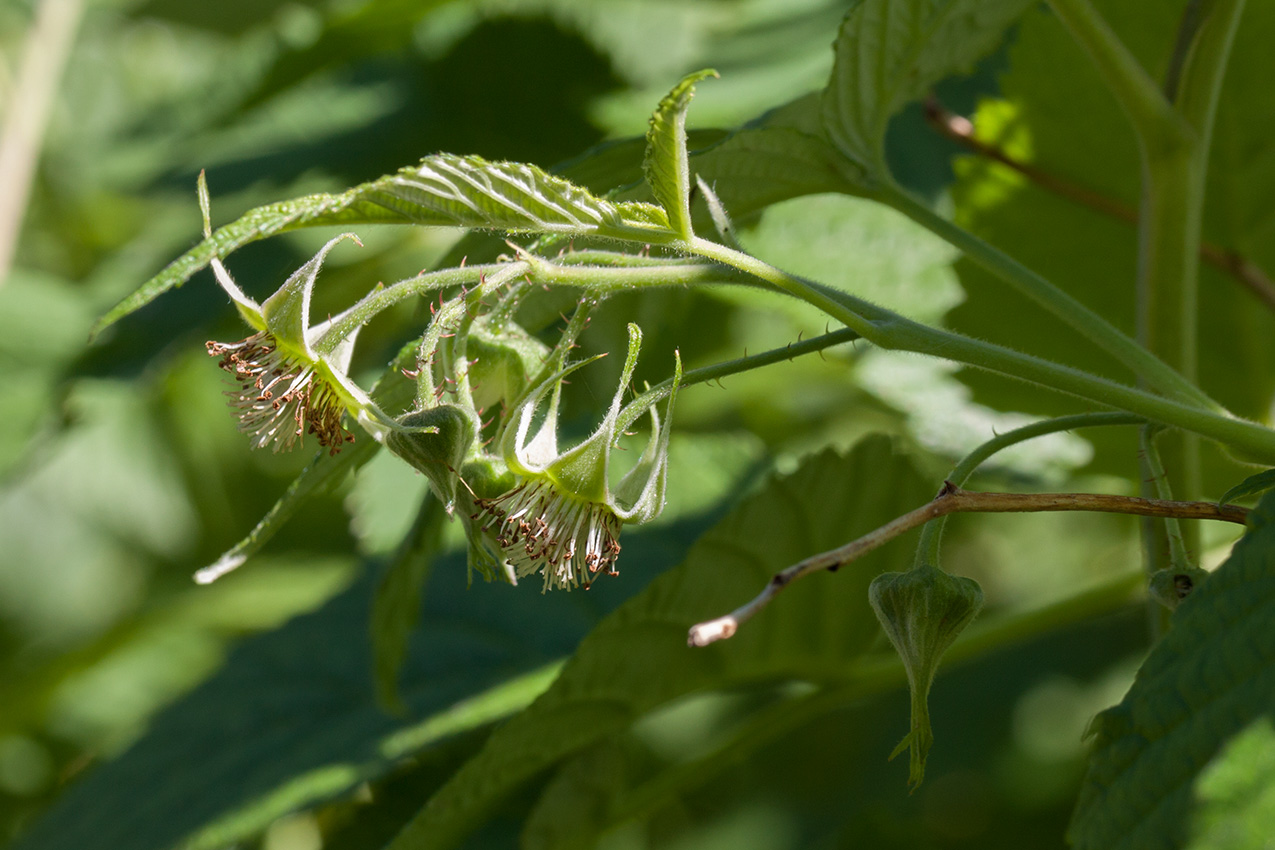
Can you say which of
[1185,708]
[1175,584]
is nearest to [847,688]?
[1175,584]

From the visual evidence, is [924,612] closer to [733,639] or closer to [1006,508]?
[1006,508]

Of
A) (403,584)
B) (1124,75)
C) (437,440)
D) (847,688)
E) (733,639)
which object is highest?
(1124,75)

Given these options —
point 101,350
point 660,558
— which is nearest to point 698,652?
point 660,558

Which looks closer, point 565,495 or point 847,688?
point 565,495

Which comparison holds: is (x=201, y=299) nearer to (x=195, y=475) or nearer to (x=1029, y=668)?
(x=195, y=475)

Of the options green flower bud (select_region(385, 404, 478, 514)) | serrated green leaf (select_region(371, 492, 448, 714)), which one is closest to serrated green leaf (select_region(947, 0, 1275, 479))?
serrated green leaf (select_region(371, 492, 448, 714))

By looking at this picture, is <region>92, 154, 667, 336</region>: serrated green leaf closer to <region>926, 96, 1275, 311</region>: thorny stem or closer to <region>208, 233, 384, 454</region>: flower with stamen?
<region>208, 233, 384, 454</region>: flower with stamen

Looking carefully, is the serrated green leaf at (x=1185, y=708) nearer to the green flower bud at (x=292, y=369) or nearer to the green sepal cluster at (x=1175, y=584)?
the green sepal cluster at (x=1175, y=584)
